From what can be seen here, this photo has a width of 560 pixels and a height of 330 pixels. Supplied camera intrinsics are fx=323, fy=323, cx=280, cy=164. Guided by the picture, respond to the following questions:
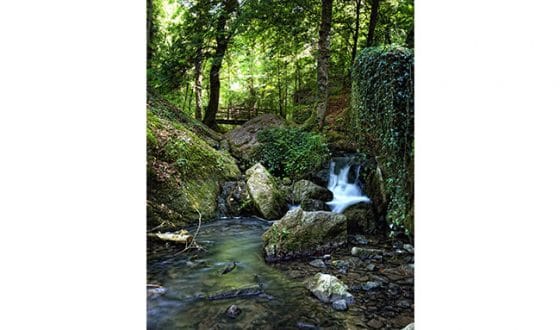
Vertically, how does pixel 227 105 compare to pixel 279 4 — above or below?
below

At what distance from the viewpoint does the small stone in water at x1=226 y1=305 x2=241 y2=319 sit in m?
2.39

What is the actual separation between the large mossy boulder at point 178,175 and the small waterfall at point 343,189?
1850 millimetres

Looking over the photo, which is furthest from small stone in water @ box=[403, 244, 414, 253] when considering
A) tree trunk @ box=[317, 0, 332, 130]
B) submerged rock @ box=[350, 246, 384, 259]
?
tree trunk @ box=[317, 0, 332, 130]

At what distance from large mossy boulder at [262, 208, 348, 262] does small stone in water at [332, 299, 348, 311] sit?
1.02 m

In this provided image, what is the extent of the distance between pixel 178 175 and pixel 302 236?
2.25m

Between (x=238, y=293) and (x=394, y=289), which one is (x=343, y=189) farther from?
(x=238, y=293)

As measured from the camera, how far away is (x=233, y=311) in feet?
7.98

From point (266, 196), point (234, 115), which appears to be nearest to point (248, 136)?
point (266, 196)

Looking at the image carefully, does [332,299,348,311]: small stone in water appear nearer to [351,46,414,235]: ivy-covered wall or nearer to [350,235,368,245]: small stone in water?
[351,46,414,235]: ivy-covered wall

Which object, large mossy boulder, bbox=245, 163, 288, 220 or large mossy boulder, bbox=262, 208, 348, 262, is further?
large mossy boulder, bbox=245, 163, 288, 220

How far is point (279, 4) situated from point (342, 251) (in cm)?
509
